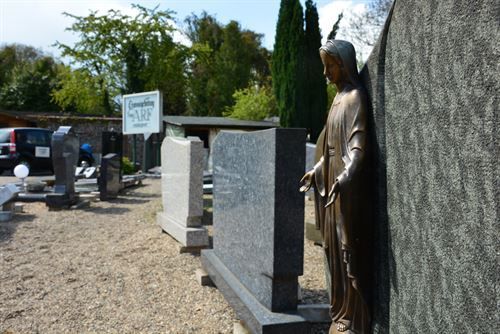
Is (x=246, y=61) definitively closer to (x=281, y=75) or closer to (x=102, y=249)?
Answer: (x=281, y=75)

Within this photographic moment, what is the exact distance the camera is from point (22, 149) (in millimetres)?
16875

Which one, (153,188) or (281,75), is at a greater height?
(281,75)

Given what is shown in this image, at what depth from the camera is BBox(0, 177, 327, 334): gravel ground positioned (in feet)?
13.1

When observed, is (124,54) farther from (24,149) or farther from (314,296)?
(314,296)

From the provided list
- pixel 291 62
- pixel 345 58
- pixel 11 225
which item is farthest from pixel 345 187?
pixel 291 62

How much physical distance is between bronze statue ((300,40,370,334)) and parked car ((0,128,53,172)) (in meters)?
16.5

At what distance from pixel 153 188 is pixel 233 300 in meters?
10.3

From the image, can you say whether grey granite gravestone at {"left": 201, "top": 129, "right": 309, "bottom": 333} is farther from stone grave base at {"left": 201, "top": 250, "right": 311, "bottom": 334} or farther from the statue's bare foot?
the statue's bare foot

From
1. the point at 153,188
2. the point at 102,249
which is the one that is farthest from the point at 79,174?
the point at 102,249

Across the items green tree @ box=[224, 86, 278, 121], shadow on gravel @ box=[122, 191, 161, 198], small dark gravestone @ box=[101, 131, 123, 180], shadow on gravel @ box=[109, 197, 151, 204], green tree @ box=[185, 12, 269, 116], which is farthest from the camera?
green tree @ box=[185, 12, 269, 116]

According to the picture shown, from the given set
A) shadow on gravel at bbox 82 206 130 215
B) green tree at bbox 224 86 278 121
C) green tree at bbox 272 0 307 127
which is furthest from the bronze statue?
green tree at bbox 224 86 278 121

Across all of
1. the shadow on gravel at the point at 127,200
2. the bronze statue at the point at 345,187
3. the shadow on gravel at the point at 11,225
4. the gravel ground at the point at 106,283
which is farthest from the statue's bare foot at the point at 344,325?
the shadow on gravel at the point at 127,200

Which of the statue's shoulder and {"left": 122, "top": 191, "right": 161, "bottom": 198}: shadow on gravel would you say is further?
{"left": 122, "top": 191, "right": 161, "bottom": 198}: shadow on gravel

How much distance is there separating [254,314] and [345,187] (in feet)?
5.03
